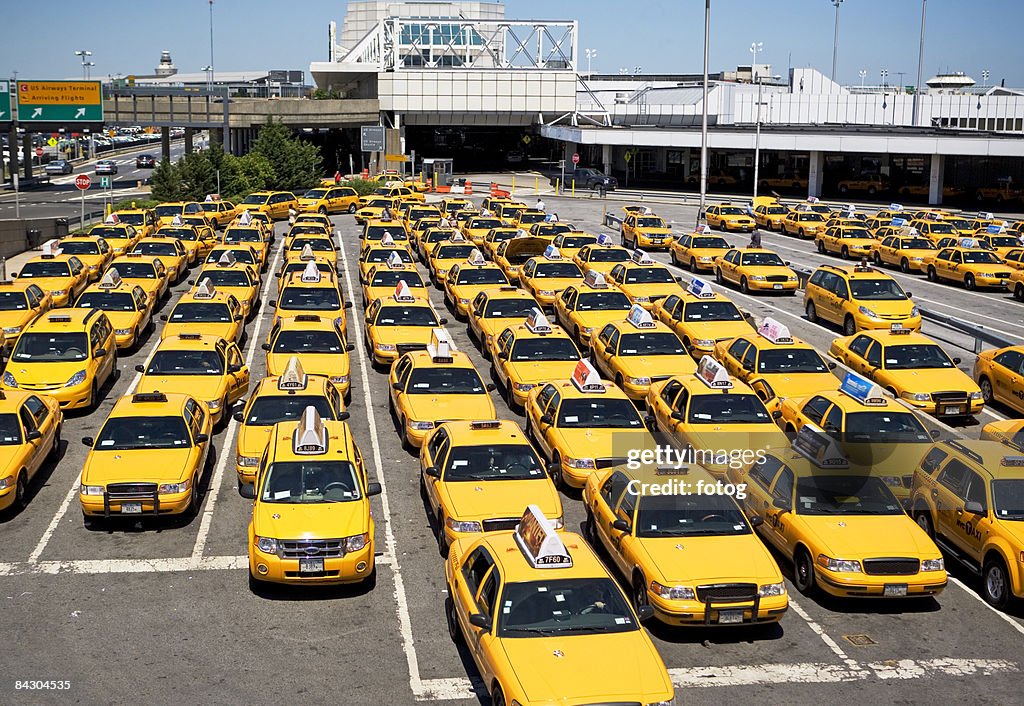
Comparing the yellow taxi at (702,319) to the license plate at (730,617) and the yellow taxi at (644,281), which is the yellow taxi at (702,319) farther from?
the license plate at (730,617)

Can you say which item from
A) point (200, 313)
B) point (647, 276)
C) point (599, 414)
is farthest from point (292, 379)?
point (647, 276)

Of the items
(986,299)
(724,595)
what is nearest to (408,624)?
(724,595)

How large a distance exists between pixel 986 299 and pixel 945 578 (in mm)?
24322

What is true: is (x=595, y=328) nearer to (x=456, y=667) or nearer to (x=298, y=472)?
(x=298, y=472)

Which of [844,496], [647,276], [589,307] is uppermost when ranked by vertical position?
[647,276]

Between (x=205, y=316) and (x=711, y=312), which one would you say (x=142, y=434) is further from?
(x=711, y=312)

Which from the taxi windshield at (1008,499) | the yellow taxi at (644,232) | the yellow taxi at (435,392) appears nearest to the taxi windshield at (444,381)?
the yellow taxi at (435,392)

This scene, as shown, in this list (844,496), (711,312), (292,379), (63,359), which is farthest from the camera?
(711,312)

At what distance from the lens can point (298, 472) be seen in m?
14.9

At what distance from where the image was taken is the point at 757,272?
3472cm

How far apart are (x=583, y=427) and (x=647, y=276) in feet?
43.0

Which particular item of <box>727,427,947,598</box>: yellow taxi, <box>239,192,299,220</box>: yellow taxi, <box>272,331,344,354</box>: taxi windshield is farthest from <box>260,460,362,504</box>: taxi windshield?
<box>239,192,299,220</box>: yellow taxi

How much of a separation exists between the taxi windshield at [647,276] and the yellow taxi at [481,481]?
1434 centimetres

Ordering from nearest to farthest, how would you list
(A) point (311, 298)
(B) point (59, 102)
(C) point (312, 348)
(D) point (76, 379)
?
(D) point (76, 379), (C) point (312, 348), (A) point (311, 298), (B) point (59, 102)
